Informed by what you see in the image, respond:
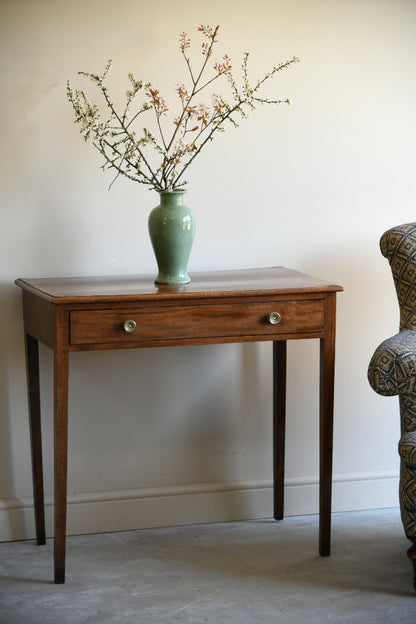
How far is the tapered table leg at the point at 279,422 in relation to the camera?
2.65m

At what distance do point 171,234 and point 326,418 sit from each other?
26.4 inches

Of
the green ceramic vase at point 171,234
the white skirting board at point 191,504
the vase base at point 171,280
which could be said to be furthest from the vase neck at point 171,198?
the white skirting board at point 191,504

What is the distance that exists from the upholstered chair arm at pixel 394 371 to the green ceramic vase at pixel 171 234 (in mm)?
577

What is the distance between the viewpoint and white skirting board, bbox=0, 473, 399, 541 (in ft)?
8.48

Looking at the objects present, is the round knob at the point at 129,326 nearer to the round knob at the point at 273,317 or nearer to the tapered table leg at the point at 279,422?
the round knob at the point at 273,317

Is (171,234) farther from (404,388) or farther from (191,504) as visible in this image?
(191,504)

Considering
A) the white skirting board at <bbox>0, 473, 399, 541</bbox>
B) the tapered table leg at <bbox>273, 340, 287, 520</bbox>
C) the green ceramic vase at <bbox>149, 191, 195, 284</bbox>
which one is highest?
the green ceramic vase at <bbox>149, 191, 195, 284</bbox>

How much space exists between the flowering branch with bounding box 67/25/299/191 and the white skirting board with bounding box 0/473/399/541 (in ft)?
3.15

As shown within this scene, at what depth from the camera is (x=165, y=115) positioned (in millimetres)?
2572

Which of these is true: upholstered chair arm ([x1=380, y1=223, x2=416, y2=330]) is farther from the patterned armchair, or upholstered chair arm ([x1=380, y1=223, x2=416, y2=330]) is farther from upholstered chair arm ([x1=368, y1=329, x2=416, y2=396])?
upholstered chair arm ([x1=368, y1=329, x2=416, y2=396])

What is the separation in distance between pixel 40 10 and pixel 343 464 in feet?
5.57

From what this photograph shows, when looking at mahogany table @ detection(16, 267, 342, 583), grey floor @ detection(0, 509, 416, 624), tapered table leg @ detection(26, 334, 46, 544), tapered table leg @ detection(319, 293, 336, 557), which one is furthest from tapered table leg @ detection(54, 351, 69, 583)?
tapered table leg @ detection(319, 293, 336, 557)

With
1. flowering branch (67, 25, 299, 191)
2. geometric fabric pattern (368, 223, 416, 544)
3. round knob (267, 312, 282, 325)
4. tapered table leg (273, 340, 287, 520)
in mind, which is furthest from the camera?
tapered table leg (273, 340, 287, 520)

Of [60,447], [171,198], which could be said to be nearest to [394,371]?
[171,198]
